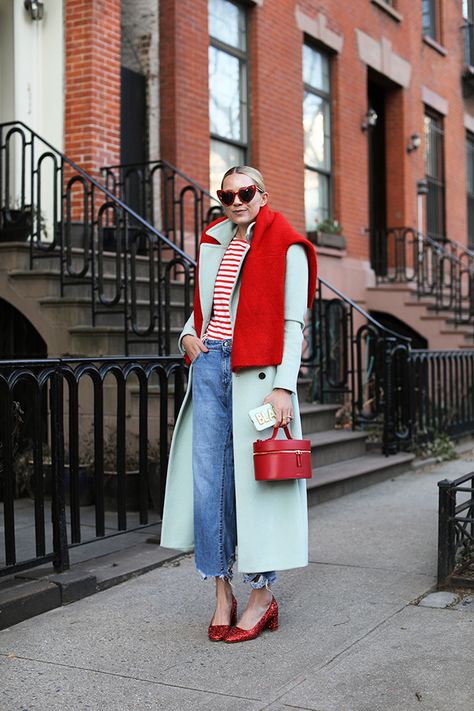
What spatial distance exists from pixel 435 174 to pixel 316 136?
15.0 ft

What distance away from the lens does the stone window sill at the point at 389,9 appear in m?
14.3

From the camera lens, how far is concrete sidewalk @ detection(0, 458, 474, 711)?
11.2 ft

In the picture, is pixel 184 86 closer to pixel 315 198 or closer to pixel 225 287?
pixel 315 198

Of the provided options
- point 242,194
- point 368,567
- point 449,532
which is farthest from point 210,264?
point 368,567

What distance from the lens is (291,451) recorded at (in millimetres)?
3846

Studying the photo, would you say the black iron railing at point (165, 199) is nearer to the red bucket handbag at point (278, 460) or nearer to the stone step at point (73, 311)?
the stone step at point (73, 311)

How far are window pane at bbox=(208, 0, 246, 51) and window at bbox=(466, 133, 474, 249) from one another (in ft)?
Answer: 28.0

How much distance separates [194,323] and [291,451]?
2.46ft

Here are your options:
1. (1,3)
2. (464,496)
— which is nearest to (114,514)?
(464,496)

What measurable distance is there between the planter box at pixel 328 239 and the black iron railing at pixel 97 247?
10.8 ft

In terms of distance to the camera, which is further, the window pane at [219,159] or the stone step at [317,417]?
the window pane at [219,159]

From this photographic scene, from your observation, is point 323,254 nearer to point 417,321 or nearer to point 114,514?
point 417,321

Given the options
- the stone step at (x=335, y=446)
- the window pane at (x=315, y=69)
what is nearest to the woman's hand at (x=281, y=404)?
the stone step at (x=335, y=446)

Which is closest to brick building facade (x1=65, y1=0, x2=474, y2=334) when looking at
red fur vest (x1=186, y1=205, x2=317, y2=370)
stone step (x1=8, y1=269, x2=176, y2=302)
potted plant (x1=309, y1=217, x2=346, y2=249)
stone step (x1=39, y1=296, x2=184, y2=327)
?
potted plant (x1=309, y1=217, x2=346, y2=249)
